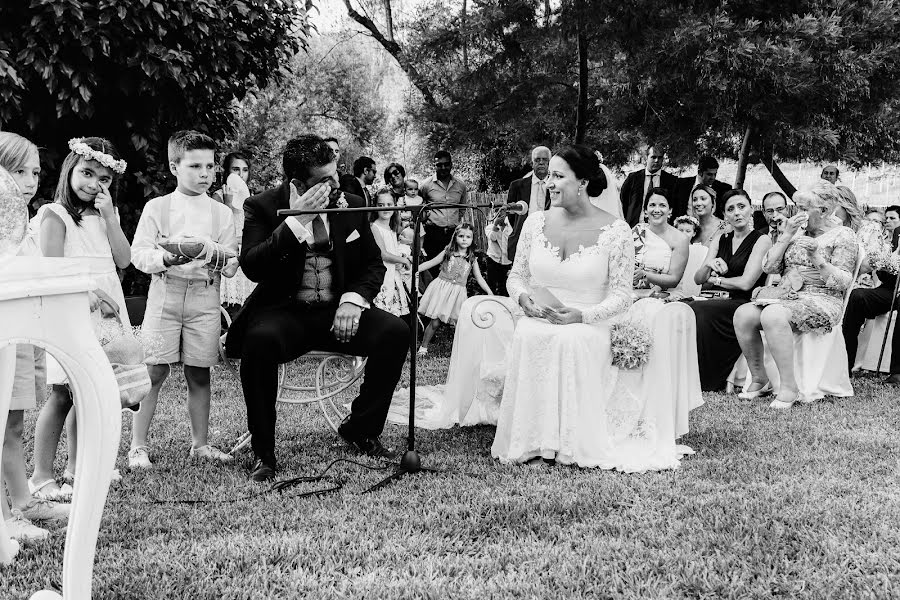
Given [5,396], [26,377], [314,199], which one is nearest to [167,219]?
[314,199]

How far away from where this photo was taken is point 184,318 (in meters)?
4.29

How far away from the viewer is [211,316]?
4.35 metres

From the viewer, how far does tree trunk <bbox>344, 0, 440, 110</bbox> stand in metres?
12.0

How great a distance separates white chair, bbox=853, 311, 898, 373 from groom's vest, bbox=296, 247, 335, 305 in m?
5.58

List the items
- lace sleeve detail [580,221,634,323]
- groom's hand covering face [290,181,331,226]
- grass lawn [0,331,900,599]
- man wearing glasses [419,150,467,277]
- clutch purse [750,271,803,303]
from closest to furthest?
grass lawn [0,331,900,599] < groom's hand covering face [290,181,331,226] < lace sleeve detail [580,221,634,323] < clutch purse [750,271,803,303] < man wearing glasses [419,150,467,277]

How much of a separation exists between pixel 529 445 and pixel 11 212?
2.85 metres

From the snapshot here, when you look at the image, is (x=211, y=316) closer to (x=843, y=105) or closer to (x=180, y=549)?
(x=180, y=549)

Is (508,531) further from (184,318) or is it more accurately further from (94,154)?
(94,154)

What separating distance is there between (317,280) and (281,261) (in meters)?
0.27

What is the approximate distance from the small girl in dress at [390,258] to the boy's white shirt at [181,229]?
352cm

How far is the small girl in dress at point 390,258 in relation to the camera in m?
7.97

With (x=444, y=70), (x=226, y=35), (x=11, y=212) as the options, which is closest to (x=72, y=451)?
(x=11, y=212)

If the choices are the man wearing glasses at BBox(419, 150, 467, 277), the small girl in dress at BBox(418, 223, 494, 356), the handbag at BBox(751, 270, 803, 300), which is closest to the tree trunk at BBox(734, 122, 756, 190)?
the handbag at BBox(751, 270, 803, 300)

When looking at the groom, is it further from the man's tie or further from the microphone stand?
the microphone stand
